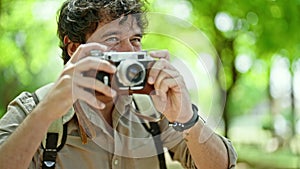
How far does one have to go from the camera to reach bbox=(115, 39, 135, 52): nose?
3.39 ft

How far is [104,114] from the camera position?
43.0 inches

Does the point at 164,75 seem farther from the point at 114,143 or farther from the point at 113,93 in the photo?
the point at 114,143

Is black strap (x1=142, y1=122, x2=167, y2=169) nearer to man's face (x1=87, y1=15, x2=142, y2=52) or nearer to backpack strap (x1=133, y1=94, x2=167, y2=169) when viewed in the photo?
backpack strap (x1=133, y1=94, x2=167, y2=169)

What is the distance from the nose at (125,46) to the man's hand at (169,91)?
93mm

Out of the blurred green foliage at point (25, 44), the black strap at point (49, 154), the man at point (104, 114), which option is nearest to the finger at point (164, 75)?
the man at point (104, 114)

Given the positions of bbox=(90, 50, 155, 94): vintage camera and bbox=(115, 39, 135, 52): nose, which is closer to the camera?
bbox=(90, 50, 155, 94): vintage camera

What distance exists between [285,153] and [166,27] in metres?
6.28

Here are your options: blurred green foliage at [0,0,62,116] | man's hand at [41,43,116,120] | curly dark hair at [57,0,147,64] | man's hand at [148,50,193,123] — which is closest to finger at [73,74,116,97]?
man's hand at [41,43,116,120]

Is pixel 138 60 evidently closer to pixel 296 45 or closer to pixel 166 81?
pixel 166 81

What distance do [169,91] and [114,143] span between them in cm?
18

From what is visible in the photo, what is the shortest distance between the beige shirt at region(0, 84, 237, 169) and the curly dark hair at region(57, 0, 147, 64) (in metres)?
0.16

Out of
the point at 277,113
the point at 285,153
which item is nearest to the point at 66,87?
the point at 285,153

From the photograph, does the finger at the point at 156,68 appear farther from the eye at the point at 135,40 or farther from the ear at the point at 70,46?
the ear at the point at 70,46

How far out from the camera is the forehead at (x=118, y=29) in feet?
3.46
